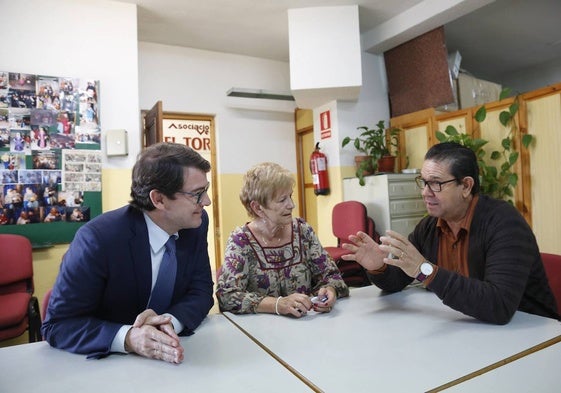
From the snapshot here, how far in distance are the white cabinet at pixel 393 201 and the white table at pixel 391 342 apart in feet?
8.54

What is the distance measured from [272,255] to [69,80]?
286 cm

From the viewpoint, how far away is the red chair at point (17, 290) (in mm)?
2215

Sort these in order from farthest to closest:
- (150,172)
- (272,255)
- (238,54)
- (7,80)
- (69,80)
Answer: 1. (238,54)
2. (69,80)
3. (7,80)
4. (272,255)
5. (150,172)

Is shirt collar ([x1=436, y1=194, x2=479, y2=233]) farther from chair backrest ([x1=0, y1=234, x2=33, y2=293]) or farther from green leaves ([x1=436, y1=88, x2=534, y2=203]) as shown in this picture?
chair backrest ([x1=0, y1=234, x2=33, y2=293])

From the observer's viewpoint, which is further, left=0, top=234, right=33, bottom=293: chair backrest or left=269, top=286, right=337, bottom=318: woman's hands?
left=0, top=234, right=33, bottom=293: chair backrest

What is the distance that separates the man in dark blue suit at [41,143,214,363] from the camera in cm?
108

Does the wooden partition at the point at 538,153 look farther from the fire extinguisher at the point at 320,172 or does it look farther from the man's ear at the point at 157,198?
the man's ear at the point at 157,198

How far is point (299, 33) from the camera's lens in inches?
161

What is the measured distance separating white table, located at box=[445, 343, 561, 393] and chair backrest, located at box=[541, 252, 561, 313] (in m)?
0.64

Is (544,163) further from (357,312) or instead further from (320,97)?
(357,312)

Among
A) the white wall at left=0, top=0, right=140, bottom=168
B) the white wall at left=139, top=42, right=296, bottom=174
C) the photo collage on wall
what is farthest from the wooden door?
the white wall at left=139, top=42, right=296, bottom=174

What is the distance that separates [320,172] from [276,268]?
123 inches

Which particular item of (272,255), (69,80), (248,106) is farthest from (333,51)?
(272,255)

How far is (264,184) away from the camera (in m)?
1.76
